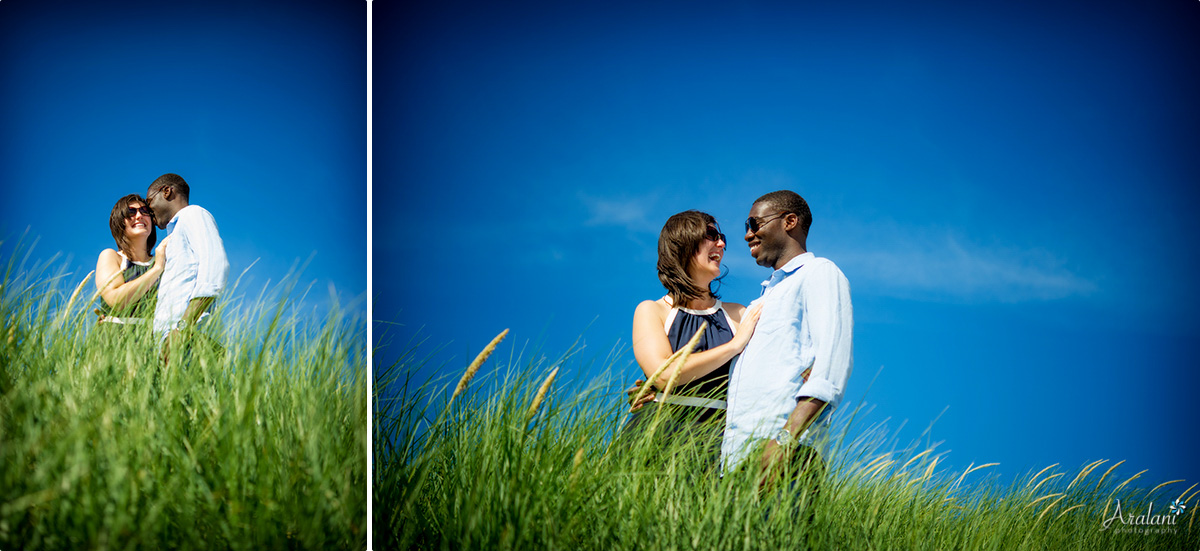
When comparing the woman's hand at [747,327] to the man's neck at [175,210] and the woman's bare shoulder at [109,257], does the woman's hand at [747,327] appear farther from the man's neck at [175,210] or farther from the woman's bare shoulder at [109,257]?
the woman's bare shoulder at [109,257]

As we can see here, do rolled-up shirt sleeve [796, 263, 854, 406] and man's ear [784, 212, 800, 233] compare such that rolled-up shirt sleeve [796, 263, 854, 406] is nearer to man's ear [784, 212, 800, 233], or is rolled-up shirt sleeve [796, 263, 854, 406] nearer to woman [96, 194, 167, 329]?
man's ear [784, 212, 800, 233]

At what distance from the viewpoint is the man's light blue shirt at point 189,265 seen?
2.13m

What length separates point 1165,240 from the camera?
232 cm

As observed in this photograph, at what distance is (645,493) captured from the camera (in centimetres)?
200

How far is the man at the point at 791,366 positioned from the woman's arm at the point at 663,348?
33mm

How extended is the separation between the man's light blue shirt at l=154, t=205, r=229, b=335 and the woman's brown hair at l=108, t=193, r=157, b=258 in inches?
1.9

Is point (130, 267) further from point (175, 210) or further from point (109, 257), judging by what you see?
point (175, 210)

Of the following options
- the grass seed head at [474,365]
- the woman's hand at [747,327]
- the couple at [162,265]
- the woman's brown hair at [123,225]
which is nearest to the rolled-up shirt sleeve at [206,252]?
the couple at [162,265]

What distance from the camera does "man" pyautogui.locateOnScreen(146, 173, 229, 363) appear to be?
2131mm

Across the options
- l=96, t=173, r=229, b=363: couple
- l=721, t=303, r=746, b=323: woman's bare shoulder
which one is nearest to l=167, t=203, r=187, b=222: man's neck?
l=96, t=173, r=229, b=363: couple

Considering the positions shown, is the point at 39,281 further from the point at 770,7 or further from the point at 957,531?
the point at 957,531

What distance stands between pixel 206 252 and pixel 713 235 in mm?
1481

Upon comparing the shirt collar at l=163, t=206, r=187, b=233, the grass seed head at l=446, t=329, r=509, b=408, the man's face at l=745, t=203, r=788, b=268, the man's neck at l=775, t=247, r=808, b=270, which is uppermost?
the shirt collar at l=163, t=206, r=187, b=233

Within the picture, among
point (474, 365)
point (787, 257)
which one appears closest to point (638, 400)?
point (474, 365)
